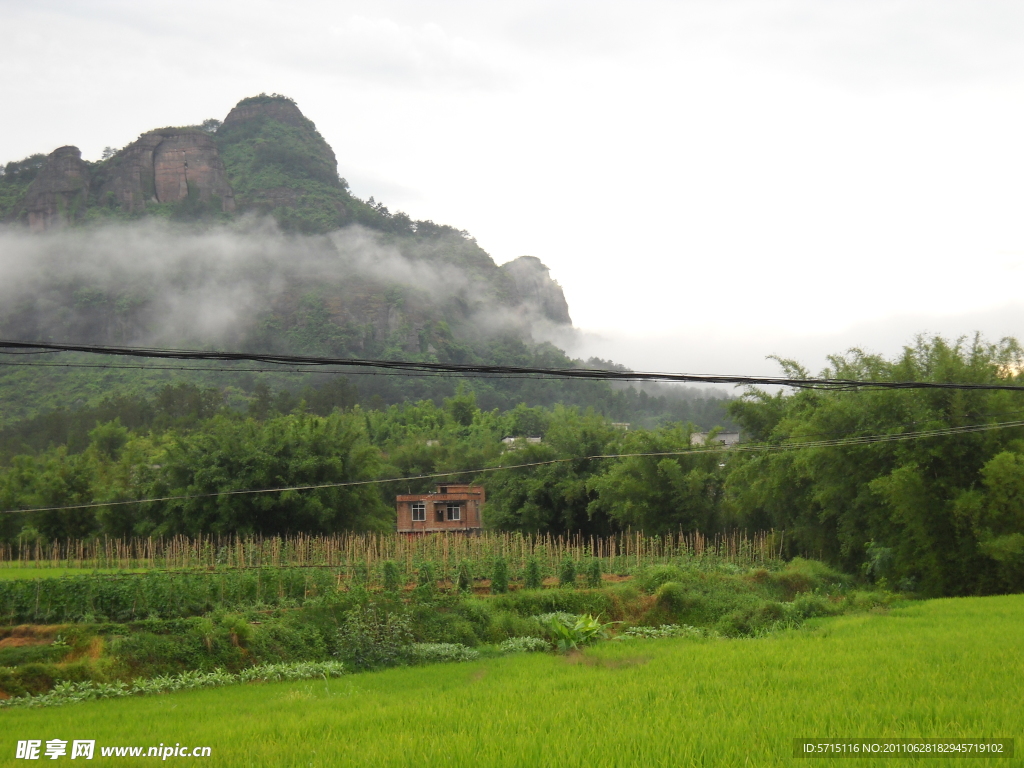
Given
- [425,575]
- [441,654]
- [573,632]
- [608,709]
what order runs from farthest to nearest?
[425,575] < [573,632] < [441,654] < [608,709]

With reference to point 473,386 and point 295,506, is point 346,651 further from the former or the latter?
point 473,386

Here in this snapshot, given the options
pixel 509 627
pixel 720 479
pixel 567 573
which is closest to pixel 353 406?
pixel 720 479

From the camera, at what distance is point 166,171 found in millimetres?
151750

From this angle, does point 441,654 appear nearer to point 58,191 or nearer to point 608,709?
point 608,709

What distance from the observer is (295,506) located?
111ft

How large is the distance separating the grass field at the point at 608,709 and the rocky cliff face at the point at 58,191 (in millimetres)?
150655

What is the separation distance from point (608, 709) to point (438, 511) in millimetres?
38909

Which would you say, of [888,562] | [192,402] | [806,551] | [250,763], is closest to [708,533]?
[806,551]

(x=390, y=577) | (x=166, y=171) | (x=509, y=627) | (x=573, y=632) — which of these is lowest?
(x=509, y=627)

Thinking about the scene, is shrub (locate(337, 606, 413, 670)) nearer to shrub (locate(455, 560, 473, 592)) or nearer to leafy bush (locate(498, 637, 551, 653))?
leafy bush (locate(498, 637, 551, 653))

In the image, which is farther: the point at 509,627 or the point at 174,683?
the point at 509,627

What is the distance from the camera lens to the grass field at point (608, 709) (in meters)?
7.50

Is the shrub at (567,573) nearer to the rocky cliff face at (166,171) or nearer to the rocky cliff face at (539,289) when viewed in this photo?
the rocky cliff face at (166,171)

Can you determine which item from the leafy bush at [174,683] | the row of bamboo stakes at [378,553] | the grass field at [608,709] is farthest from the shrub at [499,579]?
the leafy bush at [174,683]
